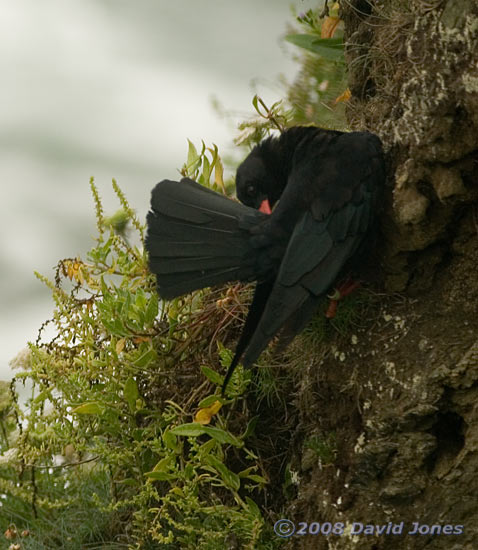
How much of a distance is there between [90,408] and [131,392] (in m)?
0.19

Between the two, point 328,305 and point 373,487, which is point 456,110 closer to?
point 328,305

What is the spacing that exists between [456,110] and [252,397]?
155 centimetres

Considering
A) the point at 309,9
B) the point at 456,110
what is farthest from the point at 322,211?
the point at 309,9

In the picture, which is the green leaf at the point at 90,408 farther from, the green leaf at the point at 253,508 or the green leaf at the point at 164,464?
the green leaf at the point at 253,508

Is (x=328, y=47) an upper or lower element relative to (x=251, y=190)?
upper

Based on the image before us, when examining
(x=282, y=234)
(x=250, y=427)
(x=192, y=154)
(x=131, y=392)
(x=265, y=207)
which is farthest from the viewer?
(x=192, y=154)

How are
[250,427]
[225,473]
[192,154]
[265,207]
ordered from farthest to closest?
[192,154] < [265,207] < [250,427] < [225,473]

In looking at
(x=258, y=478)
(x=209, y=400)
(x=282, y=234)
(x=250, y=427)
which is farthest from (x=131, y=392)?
(x=282, y=234)

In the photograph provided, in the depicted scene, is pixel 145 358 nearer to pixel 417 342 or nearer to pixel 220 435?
pixel 220 435

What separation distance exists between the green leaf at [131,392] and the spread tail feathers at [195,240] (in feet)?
1.81

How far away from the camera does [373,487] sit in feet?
10.4

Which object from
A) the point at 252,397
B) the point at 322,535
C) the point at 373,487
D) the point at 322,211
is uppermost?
the point at 322,211

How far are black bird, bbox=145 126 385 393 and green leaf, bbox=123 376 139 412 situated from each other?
21.0 inches

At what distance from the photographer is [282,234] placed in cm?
337
